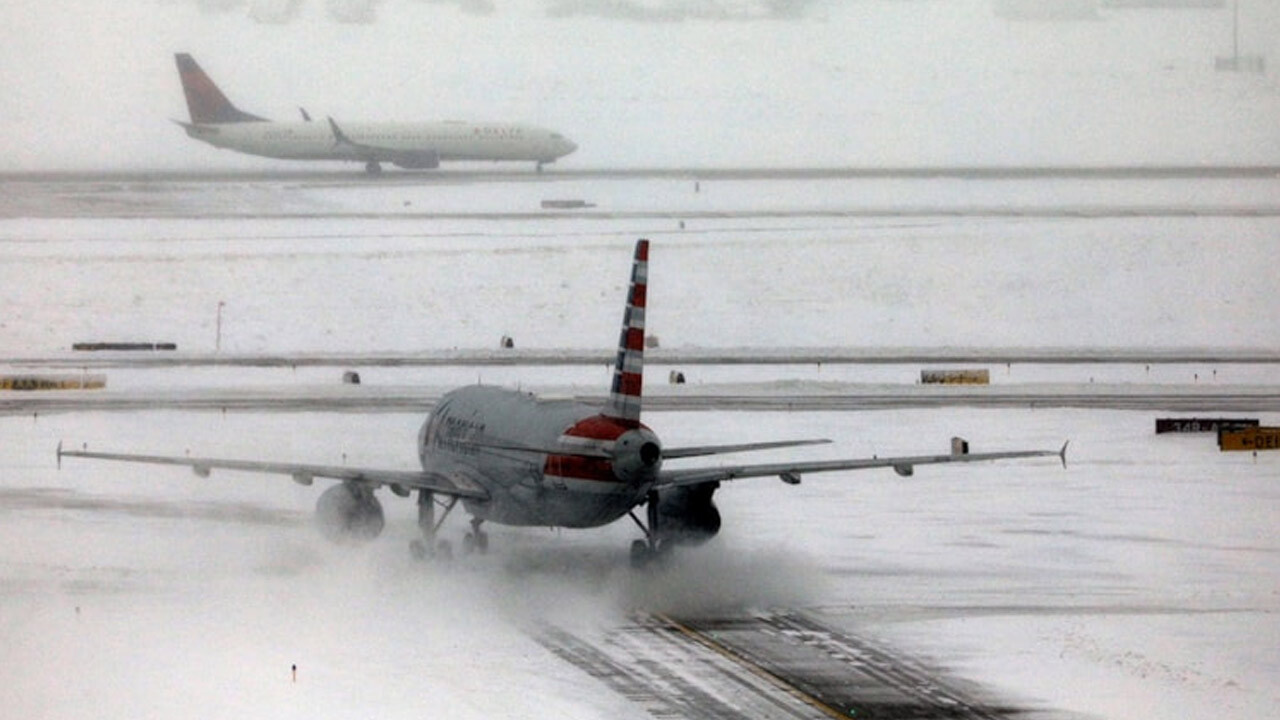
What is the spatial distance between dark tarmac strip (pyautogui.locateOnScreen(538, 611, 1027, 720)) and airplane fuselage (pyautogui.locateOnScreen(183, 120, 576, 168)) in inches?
3637

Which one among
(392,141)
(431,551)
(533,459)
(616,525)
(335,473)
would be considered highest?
(392,141)

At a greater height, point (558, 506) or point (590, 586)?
A: point (558, 506)

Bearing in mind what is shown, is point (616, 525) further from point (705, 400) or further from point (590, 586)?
point (705, 400)

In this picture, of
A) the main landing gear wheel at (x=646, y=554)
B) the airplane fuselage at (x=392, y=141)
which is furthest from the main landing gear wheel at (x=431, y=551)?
the airplane fuselage at (x=392, y=141)

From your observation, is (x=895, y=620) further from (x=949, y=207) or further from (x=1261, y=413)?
(x=949, y=207)

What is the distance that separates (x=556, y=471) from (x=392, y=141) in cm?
9074

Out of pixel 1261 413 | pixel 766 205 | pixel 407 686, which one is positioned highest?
pixel 766 205

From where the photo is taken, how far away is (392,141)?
434 ft

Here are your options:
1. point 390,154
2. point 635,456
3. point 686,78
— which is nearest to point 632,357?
point 635,456

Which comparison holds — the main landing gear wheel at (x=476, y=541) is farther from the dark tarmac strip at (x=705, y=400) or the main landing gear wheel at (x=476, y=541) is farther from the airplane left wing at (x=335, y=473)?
the dark tarmac strip at (x=705, y=400)

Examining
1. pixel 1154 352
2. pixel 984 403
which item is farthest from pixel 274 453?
pixel 1154 352

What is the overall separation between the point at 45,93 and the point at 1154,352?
5152 cm

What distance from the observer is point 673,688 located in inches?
1443

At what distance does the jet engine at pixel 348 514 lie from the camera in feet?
156
